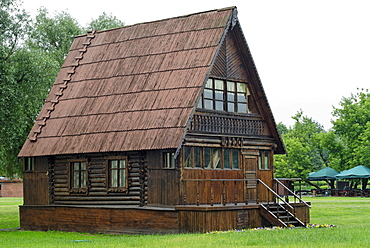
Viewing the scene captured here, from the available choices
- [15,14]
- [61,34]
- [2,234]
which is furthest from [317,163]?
[2,234]

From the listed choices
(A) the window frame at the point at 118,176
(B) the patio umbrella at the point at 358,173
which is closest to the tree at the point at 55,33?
(A) the window frame at the point at 118,176

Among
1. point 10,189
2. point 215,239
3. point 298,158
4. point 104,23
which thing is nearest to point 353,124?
point 298,158

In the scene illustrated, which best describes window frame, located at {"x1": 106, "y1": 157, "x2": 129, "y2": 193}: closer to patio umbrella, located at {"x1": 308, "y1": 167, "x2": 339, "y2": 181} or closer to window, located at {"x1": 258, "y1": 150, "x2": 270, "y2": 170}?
window, located at {"x1": 258, "y1": 150, "x2": 270, "y2": 170}

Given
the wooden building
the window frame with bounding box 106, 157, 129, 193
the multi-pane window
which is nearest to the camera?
the multi-pane window

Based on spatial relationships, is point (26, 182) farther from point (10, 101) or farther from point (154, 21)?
point (154, 21)

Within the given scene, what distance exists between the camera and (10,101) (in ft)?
135

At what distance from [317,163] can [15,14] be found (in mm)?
61172

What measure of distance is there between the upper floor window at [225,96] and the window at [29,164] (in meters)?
9.74

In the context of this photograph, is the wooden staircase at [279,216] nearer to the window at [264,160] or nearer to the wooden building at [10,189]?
the window at [264,160]

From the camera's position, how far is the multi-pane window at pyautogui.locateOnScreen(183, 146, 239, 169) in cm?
3250


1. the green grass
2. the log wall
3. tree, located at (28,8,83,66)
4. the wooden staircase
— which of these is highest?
tree, located at (28,8,83,66)

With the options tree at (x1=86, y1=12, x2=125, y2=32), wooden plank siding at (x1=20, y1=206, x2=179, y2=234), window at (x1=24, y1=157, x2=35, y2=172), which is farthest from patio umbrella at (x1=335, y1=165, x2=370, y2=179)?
wooden plank siding at (x1=20, y1=206, x2=179, y2=234)

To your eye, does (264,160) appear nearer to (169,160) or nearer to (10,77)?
(169,160)

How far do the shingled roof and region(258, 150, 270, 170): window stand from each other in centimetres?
637
